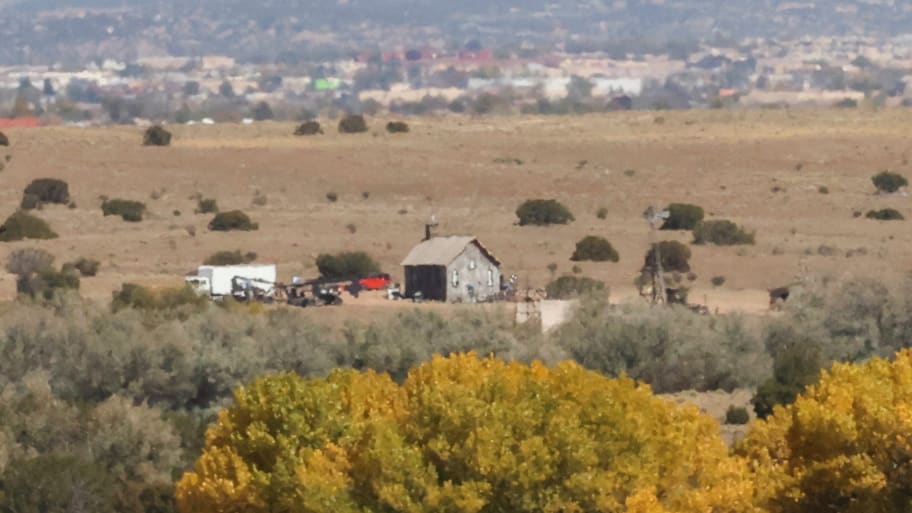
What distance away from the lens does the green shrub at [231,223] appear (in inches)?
2403

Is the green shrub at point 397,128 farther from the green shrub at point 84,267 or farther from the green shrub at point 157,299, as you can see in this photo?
the green shrub at point 157,299

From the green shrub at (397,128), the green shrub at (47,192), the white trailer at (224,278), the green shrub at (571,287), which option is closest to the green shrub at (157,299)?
the white trailer at (224,278)

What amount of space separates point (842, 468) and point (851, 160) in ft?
183

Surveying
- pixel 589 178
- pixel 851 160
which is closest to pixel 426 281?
pixel 589 178

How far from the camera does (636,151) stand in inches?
3150

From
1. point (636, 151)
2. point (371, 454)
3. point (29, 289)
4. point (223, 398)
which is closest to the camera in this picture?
point (371, 454)

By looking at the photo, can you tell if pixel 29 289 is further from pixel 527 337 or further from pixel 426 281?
pixel 527 337

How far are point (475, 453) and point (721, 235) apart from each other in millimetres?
37934

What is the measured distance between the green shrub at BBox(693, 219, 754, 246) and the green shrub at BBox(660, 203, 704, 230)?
1.85 meters

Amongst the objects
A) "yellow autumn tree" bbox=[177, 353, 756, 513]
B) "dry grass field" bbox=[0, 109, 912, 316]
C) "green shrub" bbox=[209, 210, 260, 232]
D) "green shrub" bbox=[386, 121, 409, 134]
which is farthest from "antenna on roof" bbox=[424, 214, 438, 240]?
"yellow autumn tree" bbox=[177, 353, 756, 513]

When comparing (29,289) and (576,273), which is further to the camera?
(576,273)

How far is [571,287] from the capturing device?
48750 mm

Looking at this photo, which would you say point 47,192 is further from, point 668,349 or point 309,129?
point 668,349

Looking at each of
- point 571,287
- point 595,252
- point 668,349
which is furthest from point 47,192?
point 668,349
